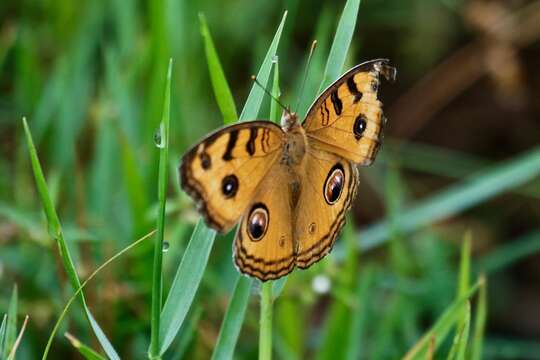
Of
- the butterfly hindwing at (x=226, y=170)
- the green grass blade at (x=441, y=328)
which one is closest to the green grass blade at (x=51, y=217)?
the butterfly hindwing at (x=226, y=170)

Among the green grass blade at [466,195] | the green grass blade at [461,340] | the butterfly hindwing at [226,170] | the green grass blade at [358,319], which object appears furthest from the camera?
the green grass blade at [466,195]

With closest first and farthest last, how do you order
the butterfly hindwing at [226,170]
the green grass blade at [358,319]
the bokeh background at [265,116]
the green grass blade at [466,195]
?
the butterfly hindwing at [226,170] → the green grass blade at [358,319] → the bokeh background at [265,116] → the green grass blade at [466,195]

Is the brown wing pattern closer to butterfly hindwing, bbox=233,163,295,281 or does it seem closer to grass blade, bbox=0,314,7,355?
butterfly hindwing, bbox=233,163,295,281

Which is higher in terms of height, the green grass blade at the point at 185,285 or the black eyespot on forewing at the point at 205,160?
the black eyespot on forewing at the point at 205,160

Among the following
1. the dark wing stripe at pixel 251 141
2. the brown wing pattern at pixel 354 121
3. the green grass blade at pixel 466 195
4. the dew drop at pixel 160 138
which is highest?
the green grass blade at pixel 466 195

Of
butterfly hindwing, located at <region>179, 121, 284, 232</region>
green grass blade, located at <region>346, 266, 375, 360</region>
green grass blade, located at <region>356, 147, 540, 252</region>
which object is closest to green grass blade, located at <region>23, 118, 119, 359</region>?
butterfly hindwing, located at <region>179, 121, 284, 232</region>

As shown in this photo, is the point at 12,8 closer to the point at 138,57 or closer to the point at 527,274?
the point at 138,57

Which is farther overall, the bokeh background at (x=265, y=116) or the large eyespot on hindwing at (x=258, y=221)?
the bokeh background at (x=265, y=116)

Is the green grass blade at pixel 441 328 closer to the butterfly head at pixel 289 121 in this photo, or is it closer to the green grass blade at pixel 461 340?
the green grass blade at pixel 461 340
